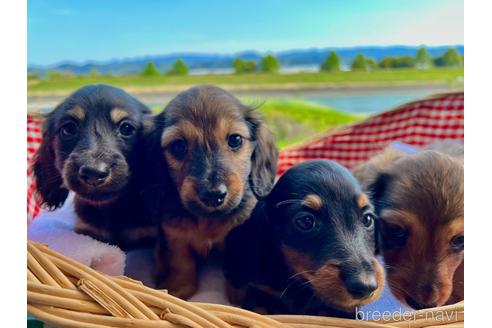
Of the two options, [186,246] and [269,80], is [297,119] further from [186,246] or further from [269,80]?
[186,246]

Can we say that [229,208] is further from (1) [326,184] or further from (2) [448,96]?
(2) [448,96]

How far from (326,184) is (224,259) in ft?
0.90

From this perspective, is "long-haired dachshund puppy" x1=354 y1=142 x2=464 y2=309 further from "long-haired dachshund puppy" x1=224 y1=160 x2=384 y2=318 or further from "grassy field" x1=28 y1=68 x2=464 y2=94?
"grassy field" x1=28 y1=68 x2=464 y2=94

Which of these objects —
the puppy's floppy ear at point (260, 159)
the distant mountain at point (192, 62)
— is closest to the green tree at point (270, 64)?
the distant mountain at point (192, 62)

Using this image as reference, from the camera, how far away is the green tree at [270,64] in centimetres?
142

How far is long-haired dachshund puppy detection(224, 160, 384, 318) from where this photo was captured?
4.09ft

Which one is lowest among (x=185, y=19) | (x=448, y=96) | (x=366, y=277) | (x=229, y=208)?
(x=366, y=277)

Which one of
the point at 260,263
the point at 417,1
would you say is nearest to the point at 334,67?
the point at 417,1

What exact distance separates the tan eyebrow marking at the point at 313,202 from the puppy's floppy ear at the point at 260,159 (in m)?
0.09

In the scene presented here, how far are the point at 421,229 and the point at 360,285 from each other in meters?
0.23

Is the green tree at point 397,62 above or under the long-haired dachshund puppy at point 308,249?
above

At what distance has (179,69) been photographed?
1374 mm

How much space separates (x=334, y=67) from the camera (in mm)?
1458

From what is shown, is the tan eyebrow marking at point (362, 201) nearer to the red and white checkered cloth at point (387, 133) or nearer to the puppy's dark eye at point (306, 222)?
the puppy's dark eye at point (306, 222)
